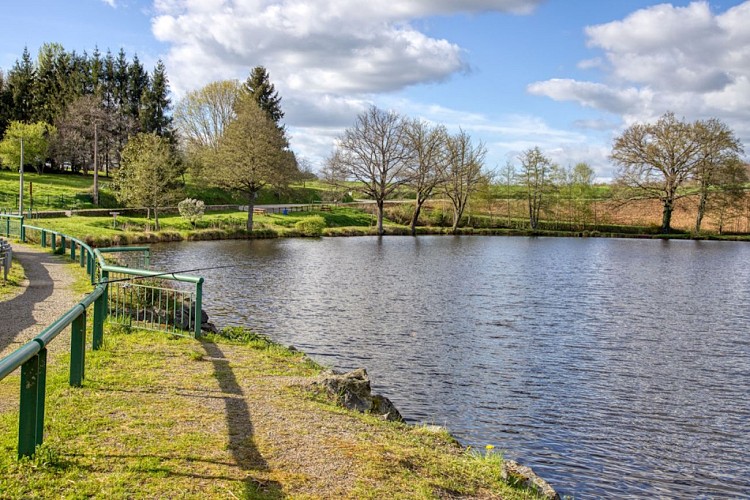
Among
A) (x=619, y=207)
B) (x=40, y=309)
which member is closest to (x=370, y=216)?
(x=619, y=207)

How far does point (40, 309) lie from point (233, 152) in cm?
4285

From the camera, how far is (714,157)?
223 feet

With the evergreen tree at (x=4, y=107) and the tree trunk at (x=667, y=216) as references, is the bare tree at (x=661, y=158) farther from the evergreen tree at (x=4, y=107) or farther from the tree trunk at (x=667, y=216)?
the evergreen tree at (x=4, y=107)

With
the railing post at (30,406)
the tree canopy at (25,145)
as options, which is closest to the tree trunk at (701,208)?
the tree canopy at (25,145)

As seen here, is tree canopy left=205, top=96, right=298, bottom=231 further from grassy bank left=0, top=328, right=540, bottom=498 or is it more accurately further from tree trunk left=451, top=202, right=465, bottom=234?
grassy bank left=0, top=328, right=540, bottom=498

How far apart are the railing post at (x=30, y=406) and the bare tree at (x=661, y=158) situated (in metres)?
73.2

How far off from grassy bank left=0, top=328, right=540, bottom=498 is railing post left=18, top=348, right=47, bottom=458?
153mm

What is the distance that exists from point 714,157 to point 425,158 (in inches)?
1293

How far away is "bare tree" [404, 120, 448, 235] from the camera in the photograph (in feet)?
210

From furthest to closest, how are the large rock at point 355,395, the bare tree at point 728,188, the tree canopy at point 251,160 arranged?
1. the bare tree at point 728,188
2. the tree canopy at point 251,160
3. the large rock at point 355,395

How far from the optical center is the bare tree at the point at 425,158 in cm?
6406

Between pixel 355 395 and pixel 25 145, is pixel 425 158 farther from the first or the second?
pixel 355 395

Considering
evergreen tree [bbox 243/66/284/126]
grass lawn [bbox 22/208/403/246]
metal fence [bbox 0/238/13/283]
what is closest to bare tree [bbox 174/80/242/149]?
evergreen tree [bbox 243/66/284/126]

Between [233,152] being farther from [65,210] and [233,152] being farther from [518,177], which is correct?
[518,177]
